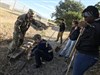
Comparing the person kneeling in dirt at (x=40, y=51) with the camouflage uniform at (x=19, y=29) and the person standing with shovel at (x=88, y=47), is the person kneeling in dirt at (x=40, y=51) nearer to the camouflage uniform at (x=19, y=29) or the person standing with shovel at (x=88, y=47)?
the camouflage uniform at (x=19, y=29)

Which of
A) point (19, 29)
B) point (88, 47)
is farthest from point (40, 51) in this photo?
point (88, 47)

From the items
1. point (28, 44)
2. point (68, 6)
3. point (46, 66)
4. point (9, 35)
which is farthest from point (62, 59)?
point (68, 6)

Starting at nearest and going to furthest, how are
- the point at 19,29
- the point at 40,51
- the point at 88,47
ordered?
1. the point at 88,47
2. the point at 40,51
3. the point at 19,29

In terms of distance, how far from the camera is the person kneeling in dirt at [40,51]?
10328 millimetres

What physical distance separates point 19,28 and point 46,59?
5.52 ft

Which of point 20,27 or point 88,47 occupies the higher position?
point 88,47

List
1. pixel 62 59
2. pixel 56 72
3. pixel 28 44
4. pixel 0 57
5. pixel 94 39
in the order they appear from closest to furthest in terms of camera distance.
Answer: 1. pixel 94 39
2. pixel 56 72
3. pixel 0 57
4. pixel 62 59
5. pixel 28 44

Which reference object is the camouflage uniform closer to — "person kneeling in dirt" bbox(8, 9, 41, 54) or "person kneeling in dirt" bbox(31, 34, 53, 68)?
"person kneeling in dirt" bbox(8, 9, 41, 54)

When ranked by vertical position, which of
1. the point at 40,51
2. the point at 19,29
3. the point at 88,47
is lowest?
the point at 40,51

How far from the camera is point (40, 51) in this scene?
10422 millimetres

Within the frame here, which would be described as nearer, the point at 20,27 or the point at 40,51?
the point at 40,51

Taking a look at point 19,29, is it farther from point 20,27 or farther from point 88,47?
point 88,47

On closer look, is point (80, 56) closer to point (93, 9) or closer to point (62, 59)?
point (93, 9)

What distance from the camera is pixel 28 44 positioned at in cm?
1316
